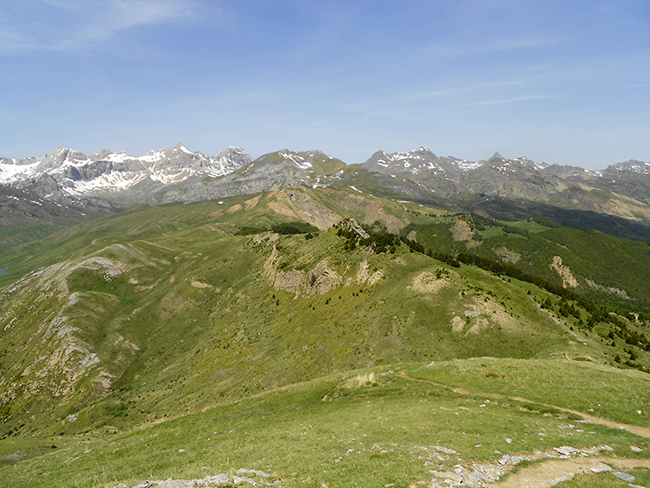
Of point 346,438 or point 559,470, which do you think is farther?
point 346,438

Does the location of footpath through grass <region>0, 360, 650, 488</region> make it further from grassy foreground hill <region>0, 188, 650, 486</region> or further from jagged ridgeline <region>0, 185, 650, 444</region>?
jagged ridgeline <region>0, 185, 650, 444</region>

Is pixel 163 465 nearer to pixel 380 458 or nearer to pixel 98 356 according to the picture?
pixel 380 458

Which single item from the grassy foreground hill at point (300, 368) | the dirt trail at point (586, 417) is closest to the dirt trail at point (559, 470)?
the grassy foreground hill at point (300, 368)

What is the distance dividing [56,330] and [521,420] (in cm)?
14313

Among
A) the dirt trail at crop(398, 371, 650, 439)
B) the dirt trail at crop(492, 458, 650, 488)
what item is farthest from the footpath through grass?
the dirt trail at crop(492, 458, 650, 488)

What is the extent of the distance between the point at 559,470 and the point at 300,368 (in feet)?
176

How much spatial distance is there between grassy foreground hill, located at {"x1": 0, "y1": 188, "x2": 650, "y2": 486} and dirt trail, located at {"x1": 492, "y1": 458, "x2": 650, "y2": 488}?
2.00 meters

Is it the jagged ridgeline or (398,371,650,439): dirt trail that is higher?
(398,371,650,439): dirt trail

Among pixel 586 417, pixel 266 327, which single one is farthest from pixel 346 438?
pixel 266 327

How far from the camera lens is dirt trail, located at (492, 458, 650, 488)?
1694 centimetres

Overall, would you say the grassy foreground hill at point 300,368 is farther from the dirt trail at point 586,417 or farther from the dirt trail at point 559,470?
the dirt trail at point 559,470

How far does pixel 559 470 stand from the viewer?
18.3m

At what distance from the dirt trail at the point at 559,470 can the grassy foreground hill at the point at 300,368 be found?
Result: 78.8 inches

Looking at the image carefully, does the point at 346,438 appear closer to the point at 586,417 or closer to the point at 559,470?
the point at 559,470
